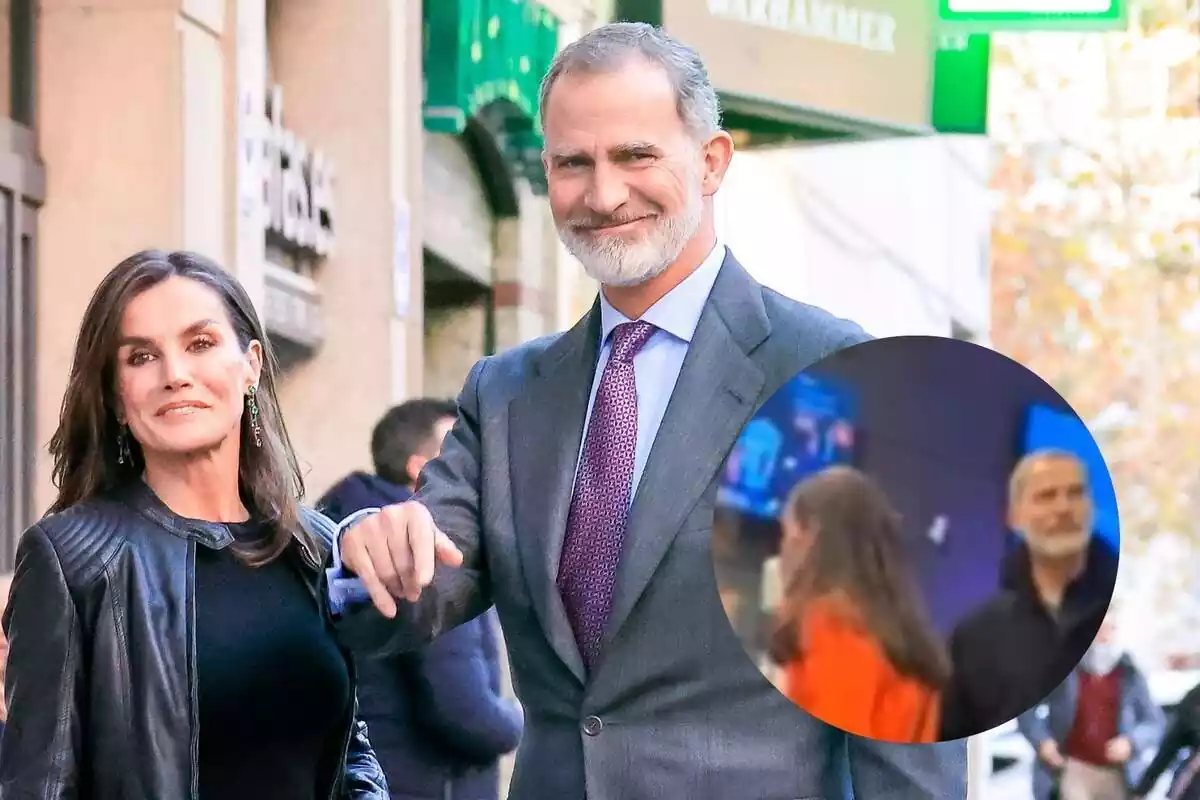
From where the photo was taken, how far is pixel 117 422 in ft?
9.46

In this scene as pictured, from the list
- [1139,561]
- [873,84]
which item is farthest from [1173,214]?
[873,84]

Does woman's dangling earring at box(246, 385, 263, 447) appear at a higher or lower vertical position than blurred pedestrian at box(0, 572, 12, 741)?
higher

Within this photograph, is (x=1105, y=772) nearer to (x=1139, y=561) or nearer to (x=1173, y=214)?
(x=1173, y=214)

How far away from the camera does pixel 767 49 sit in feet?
36.4

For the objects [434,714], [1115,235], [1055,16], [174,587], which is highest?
[1115,235]

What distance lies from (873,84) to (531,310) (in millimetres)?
2474

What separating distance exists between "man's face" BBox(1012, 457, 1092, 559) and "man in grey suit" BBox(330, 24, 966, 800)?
0.97 feet

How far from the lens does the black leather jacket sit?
8.48 feet

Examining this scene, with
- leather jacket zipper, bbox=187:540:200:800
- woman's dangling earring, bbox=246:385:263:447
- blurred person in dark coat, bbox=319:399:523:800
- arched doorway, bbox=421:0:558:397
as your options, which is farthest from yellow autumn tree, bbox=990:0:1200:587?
leather jacket zipper, bbox=187:540:200:800

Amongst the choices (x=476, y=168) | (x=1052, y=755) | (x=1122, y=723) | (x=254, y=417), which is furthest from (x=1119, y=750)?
(x=254, y=417)

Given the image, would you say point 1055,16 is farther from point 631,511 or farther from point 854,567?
point 854,567

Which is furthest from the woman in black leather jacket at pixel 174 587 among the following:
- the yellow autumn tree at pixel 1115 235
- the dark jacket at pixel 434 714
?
the yellow autumn tree at pixel 1115 235

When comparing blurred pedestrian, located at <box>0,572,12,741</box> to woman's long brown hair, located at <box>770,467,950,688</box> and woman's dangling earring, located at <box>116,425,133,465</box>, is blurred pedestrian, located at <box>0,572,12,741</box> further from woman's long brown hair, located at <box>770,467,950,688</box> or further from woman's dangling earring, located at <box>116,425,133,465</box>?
woman's long brown hair, located at <box>770,467,950,688</box>

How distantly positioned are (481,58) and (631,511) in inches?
302
